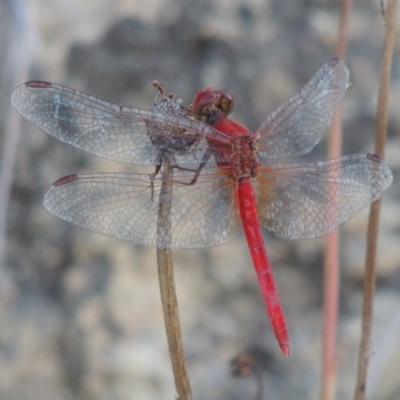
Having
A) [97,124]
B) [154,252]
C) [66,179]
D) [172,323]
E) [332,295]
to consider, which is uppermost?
[154,252]

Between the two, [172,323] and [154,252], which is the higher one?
[154,252]

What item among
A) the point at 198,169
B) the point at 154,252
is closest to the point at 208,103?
the point at 198,169

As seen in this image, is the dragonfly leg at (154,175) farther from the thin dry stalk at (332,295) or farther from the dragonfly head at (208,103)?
the thin dry stalk at (332,295)

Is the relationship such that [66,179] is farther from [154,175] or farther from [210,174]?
[210,174]

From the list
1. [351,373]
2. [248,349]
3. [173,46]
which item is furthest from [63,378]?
[173,46]

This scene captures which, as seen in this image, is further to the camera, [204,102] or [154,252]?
[154,252]

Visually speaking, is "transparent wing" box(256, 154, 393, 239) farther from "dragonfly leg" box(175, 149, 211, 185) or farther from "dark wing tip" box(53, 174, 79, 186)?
"dark wing tip" box(53, 174, 79, 186)

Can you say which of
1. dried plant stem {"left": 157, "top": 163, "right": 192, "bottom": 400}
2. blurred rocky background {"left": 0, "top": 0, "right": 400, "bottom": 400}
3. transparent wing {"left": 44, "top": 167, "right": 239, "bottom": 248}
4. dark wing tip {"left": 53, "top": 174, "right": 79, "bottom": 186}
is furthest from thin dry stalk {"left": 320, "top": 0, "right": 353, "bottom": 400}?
blurred rocky background {"left": 0, "top": 0, "right": 400, "bottom": 400}
